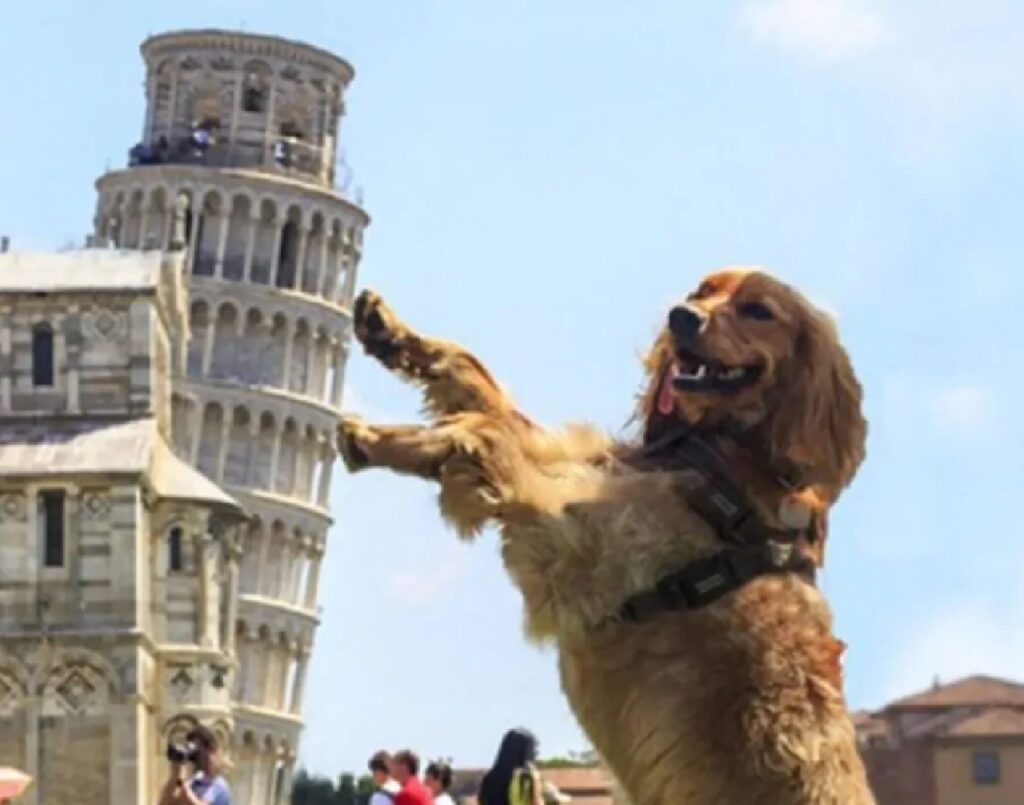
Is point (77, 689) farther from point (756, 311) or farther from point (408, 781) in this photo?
point (756, 311)

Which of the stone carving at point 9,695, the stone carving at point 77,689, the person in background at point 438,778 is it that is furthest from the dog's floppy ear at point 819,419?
the stone carving at point 9,695

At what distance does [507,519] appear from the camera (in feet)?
15.9

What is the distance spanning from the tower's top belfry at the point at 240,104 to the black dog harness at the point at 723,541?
2304 inches

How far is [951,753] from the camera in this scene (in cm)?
5812

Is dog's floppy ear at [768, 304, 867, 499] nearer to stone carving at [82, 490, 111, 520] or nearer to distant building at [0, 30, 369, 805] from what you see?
distant building at [0, 30, 369, 805]

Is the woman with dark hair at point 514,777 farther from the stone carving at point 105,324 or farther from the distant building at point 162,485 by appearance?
the stone carving at point 105,324

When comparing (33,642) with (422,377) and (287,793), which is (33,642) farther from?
(422,377)

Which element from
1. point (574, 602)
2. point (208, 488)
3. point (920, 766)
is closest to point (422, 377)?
point (574, 602)

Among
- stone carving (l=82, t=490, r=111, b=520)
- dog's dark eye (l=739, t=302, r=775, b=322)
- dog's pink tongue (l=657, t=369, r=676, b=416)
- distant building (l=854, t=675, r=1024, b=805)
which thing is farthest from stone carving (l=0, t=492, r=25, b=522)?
dog's dark eye (l=739, t=302, r=775, b=322)

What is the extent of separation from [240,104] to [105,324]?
21.5 metres

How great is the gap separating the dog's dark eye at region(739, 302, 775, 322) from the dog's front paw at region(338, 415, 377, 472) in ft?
2.36

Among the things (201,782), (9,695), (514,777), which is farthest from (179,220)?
(514,777)

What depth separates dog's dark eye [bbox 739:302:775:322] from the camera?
5008 millimetres

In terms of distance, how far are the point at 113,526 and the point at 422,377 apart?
35329 mm
